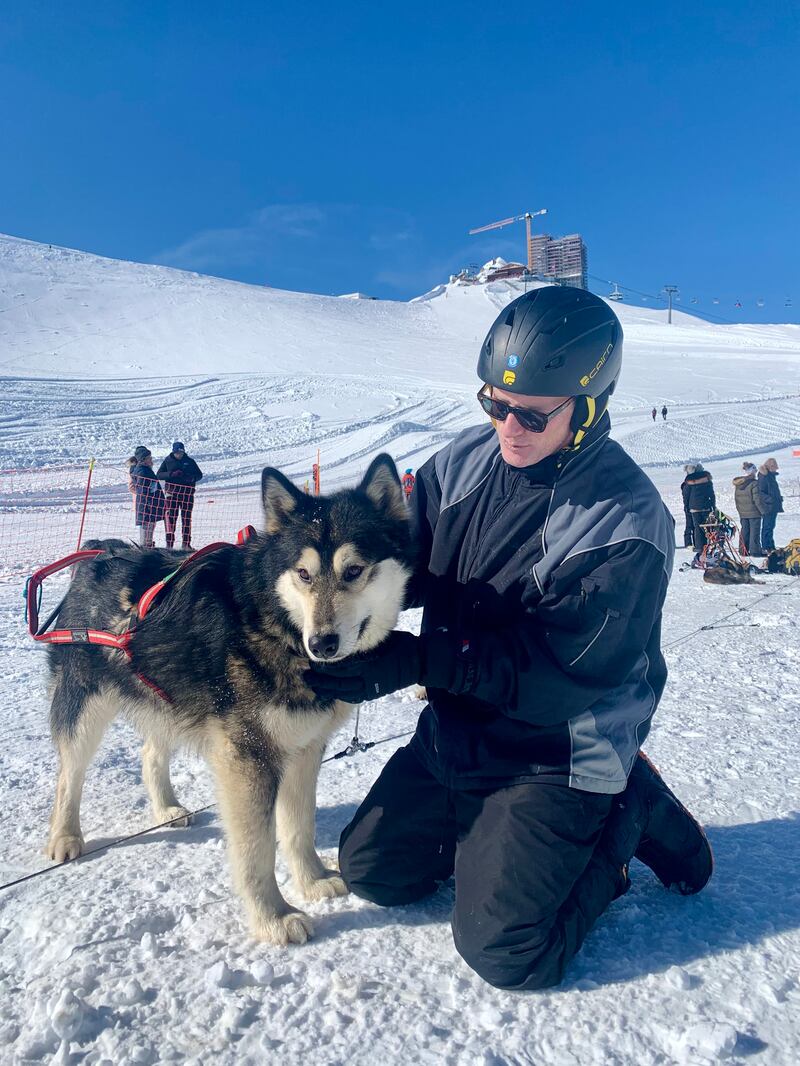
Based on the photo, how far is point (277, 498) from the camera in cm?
249

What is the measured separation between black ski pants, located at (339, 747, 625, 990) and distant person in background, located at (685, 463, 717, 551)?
819cm

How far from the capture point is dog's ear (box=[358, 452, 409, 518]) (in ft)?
8.29

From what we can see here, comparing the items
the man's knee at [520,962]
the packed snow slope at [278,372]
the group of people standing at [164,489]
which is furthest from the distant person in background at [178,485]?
the man's knee at [520,962]

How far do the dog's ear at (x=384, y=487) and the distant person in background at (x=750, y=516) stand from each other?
31.8 ft

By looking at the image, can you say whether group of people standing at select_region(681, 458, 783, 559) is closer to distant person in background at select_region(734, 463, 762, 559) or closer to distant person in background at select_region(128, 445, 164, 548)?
distant person in background at select_region(734, 463, 762, 559)

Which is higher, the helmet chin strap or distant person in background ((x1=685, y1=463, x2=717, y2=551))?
the helmet chin strap

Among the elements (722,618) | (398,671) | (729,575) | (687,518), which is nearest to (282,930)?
(398,671)

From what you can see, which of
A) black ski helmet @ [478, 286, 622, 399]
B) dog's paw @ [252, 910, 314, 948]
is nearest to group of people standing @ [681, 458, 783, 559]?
black ski helmet @ [478, 286, 622, 399]

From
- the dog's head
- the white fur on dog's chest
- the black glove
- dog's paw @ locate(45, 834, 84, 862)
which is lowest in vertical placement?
dog's paw @ locate(45, 834, 84, 862)

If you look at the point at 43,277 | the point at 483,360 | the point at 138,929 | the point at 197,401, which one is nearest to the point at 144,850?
the point at 138,929

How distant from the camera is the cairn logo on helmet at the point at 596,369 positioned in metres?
2.41

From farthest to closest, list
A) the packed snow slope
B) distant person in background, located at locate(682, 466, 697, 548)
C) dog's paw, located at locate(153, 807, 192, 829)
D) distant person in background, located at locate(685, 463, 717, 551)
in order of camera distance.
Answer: the packed snow slope → distant person in background, located at locate(682, 466, 697, 548) → distant person in background, located at locate(685, 463, 717, 551) → dog's paw, located at locate(153, 807, 192, 829)

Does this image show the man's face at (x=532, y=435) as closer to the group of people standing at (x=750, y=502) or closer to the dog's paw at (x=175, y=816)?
the dog's paw at (x=175, y=816)

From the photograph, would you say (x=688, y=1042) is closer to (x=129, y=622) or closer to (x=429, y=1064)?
(x=429, y=1064)
